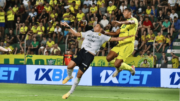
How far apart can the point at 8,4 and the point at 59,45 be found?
21.0 ft

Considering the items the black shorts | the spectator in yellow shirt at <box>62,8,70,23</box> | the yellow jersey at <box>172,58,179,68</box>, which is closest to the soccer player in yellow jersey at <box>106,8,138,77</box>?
the black shorts

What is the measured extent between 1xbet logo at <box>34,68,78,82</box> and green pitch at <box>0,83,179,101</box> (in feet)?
2.06

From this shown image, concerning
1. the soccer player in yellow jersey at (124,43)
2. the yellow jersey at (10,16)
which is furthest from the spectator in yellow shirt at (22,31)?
the soccer player in yellow jersey at (124,43)

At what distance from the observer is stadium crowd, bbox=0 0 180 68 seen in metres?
18.1

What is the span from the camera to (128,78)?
15.2 m

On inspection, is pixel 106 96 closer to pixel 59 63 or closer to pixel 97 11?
pixel 59 63

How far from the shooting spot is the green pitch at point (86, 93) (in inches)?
459

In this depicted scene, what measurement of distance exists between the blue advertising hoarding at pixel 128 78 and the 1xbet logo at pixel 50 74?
1526 millimetres

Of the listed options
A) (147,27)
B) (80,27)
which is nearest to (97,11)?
(80,27)

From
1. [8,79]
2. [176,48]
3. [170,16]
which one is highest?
[170,16]

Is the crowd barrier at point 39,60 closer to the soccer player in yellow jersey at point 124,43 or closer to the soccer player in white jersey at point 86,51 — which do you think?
the soccer player in yellow jersey at point 124,43

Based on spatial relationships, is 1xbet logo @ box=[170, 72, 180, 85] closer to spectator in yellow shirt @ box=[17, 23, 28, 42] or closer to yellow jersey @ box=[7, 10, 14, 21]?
spectator in yellow shirt @ box=[17, 23, 28, 42]

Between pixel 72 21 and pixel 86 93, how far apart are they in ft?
26.7

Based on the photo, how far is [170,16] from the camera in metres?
19.3
